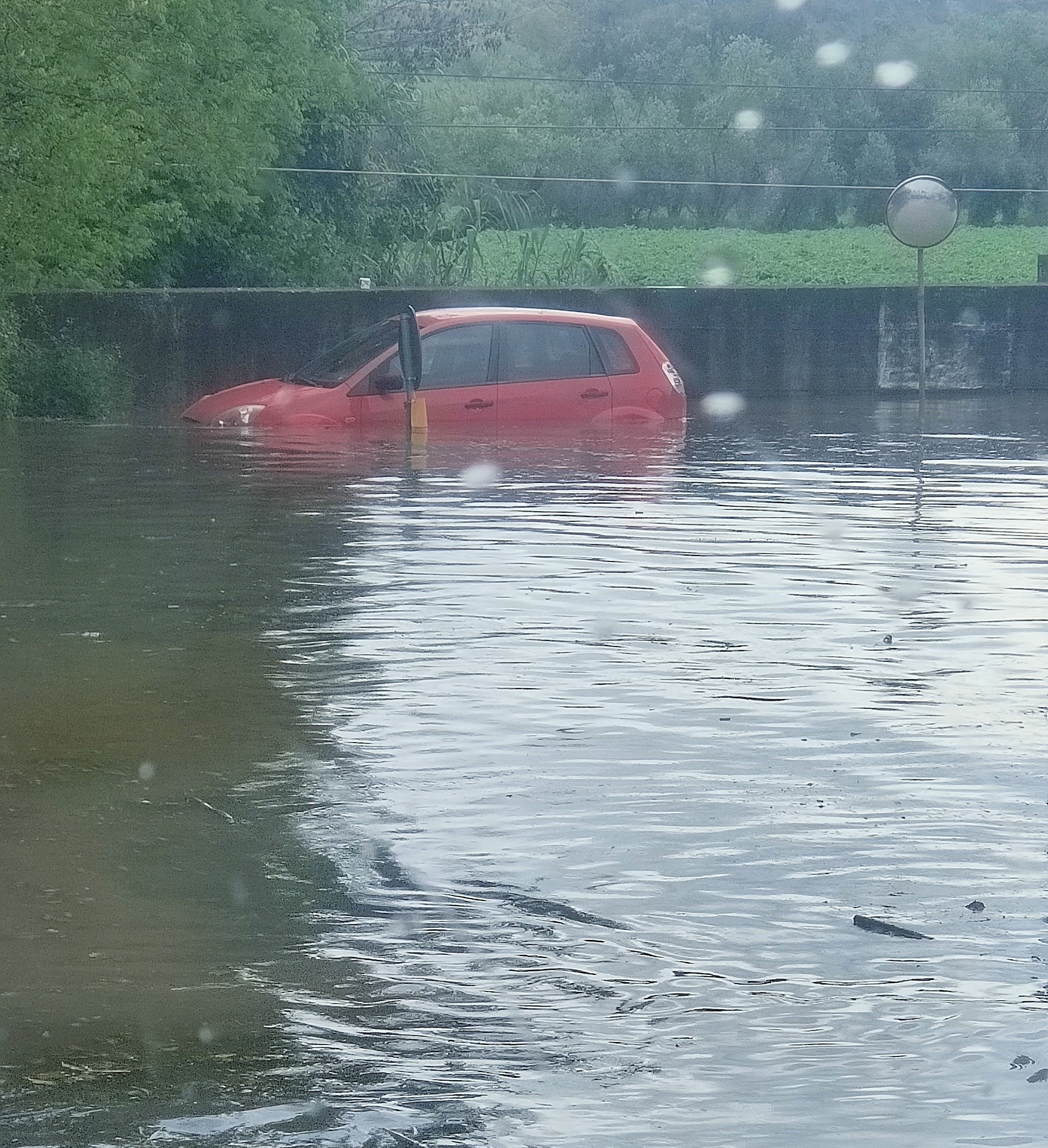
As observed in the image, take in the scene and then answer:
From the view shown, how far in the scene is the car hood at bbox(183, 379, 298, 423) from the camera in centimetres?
2039

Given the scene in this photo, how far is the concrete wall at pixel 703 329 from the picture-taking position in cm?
2470

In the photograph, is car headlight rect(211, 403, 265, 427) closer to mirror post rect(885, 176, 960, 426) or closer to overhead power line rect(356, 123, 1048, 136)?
mirror post rect(885, 176, 960, 426)

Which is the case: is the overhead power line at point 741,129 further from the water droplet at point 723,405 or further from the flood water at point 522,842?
the flood water at point 522,842

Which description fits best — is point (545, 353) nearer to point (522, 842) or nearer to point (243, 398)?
point (243, 398)

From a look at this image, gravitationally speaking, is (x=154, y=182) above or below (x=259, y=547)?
above

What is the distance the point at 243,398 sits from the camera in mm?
20766

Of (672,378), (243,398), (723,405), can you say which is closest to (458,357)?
(243,398)

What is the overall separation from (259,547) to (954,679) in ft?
17.1

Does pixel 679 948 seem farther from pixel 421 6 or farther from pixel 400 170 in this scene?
pixel 421 6

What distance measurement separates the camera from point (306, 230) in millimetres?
31797

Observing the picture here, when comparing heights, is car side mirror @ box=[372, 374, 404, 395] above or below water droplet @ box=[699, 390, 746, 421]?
above

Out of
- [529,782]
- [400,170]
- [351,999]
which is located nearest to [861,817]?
[529,782]

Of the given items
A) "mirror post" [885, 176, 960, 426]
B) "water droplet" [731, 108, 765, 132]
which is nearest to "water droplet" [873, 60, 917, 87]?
"water droplet" [731, 108, 765, 132]

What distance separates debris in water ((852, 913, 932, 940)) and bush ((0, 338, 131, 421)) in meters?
18.0
